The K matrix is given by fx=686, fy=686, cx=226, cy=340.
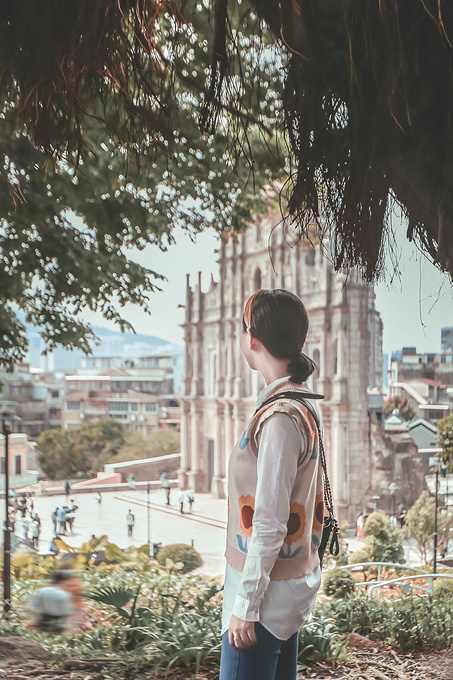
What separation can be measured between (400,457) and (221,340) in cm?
461

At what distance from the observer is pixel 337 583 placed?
403 cm

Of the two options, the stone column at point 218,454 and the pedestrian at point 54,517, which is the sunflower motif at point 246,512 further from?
the stone column at point 218,454

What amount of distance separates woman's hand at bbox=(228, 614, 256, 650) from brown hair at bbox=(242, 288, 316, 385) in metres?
0.40

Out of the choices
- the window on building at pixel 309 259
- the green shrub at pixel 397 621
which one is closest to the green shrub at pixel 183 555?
the green shrub at pixel 397 621

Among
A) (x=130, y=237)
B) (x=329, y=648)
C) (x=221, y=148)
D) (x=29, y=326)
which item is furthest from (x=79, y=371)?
(x=329, y=648)

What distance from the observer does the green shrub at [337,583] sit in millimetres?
3981

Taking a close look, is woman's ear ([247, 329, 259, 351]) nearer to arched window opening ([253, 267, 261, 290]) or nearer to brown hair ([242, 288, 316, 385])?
brown hair ([242, 288, 316, 385])

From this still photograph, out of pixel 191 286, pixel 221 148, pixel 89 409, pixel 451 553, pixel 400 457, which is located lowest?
pixel 451 553

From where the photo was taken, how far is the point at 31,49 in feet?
4.39

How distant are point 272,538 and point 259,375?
A: 12.6 metres

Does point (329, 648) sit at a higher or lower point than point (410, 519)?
higher

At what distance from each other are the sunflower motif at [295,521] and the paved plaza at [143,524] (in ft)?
24.9

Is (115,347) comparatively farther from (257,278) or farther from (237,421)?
(237,421)

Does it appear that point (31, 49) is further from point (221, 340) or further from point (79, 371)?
point (221, 340)
